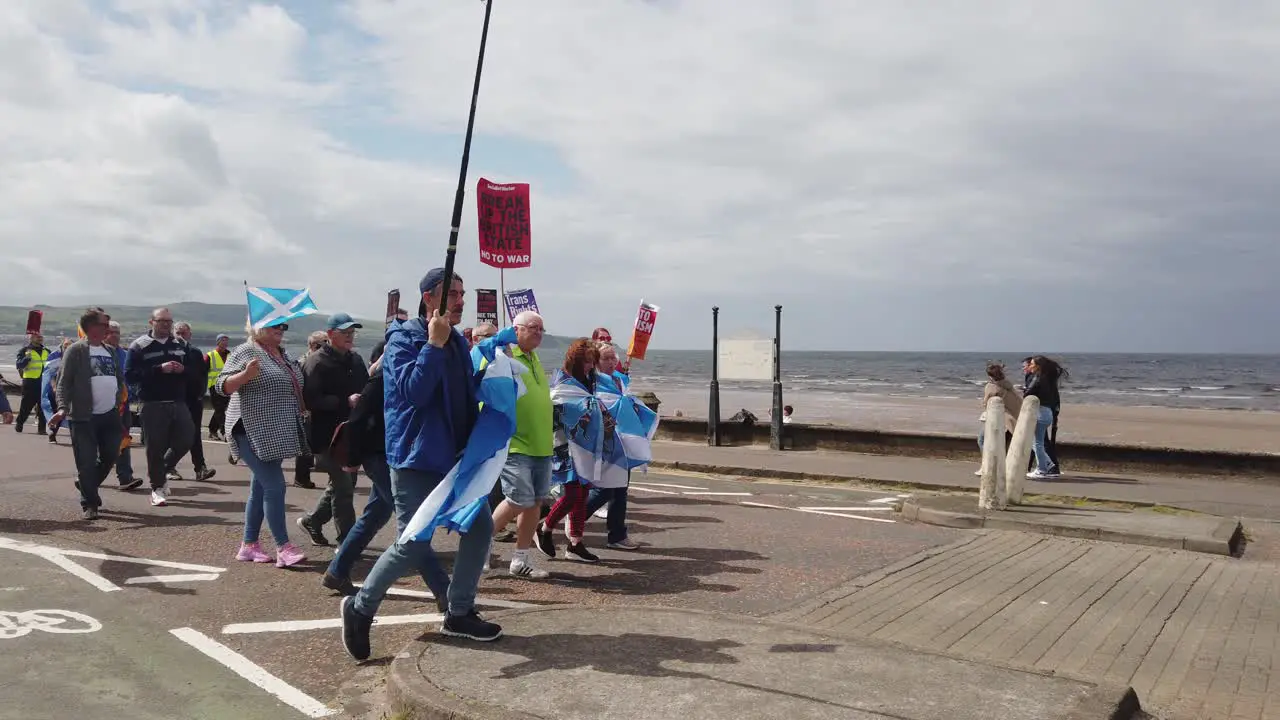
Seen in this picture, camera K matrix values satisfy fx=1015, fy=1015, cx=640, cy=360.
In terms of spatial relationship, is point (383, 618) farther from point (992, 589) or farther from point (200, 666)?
point (992, 589)

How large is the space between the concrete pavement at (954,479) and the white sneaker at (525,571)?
7.18m

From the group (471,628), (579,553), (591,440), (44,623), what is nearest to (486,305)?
(591,440)

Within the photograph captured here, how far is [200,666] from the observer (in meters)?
4.92

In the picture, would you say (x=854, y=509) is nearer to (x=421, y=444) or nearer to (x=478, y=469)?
(x=478, y=469)

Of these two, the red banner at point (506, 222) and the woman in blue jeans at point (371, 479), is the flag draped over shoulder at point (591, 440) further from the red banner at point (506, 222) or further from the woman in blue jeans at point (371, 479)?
the red banner at point (506, 222)

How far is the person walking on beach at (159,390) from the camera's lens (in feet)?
33.2

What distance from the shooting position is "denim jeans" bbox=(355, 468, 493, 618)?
16.1ft

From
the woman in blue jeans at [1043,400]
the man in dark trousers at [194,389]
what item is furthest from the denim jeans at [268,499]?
the woman in blue jeans at [1043,400]

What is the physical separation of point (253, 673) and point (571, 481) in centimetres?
336

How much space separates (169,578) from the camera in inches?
269

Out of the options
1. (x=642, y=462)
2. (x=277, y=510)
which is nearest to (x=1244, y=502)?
(x=642, y=462)

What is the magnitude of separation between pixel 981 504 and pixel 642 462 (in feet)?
13.2

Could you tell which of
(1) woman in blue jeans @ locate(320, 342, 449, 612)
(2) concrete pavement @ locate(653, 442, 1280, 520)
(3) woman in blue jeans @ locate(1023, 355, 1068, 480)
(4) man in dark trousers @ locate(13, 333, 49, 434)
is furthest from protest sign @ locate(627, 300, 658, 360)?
(4) man in dark trousers @ locate(13, 333, 49, 434)

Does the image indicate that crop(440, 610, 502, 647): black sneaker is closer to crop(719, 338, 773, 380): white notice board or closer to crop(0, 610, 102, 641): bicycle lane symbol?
crop(0, 610, 102, 641): bicycle lane symbol
